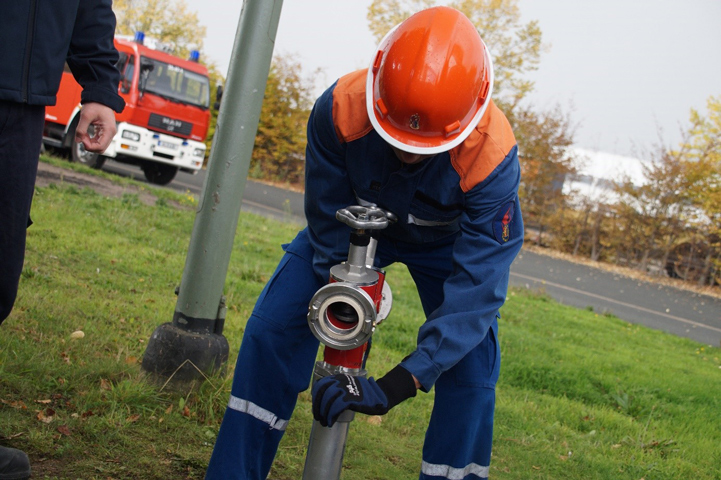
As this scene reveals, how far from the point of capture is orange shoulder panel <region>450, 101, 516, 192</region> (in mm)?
2484

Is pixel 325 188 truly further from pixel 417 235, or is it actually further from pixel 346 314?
pixel 346 314

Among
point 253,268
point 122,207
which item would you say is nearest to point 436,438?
point 253,268

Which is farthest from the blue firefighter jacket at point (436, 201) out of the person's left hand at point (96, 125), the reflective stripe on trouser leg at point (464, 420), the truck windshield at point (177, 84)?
the truck windshield at point (177, 84)

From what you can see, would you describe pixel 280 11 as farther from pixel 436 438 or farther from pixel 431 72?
pixel 436 438

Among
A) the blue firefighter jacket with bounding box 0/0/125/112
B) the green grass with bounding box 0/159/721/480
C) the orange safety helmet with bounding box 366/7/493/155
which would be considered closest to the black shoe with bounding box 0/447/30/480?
the green grass with bounding box 0/159/721/480

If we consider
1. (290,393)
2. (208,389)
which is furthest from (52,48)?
(208,389)

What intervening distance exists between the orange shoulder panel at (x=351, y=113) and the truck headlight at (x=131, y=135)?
12.6 m

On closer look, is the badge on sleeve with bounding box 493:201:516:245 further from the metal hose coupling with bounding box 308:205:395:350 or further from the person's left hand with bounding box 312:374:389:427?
the person's left hand with bounding box 312:374:389:427

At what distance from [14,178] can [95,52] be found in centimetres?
57

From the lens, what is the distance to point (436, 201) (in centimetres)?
260

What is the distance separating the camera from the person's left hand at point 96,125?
259 centimetres

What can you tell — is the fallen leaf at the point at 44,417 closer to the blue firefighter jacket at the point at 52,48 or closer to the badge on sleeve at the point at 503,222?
the blue firefighter jacket at the point at 52,48

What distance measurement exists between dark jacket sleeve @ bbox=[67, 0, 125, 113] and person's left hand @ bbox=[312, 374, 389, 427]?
129 cm

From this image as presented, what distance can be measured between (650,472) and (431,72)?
2878 mm
